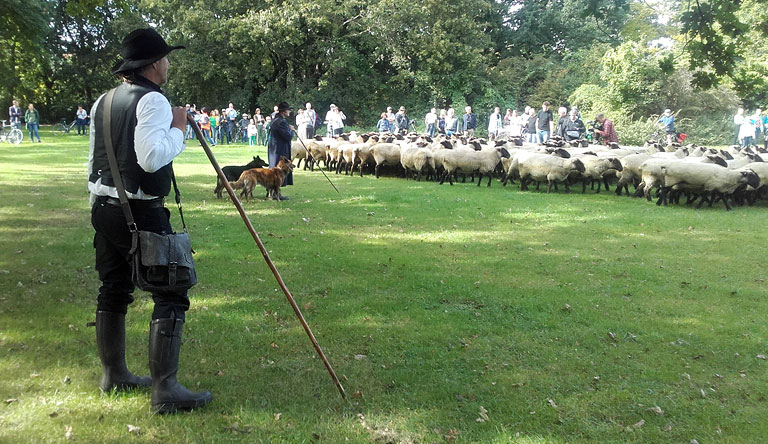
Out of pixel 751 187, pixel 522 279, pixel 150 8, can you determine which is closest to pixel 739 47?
pixel 522 279

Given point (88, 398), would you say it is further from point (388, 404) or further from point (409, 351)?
point (409, 351)

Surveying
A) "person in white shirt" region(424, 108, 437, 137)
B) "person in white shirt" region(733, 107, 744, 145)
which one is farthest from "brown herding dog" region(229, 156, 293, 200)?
"person in white shirt" region(733, 107, 744, 145)

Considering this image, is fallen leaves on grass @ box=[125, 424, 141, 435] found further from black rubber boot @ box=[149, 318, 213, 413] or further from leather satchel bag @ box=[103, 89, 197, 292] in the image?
leather satchel bag @ box=[103, 89, 197, 292]

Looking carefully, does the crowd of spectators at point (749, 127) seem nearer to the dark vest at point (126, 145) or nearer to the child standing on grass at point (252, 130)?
the child standing on grass at point (252, 130)

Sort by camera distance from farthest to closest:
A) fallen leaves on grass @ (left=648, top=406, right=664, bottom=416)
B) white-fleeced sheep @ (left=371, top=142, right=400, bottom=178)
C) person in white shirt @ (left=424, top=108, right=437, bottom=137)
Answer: person in white shirt @ (left=424, top=108, right=437, bottom=137) < white-fleeced sheep @ (left=371, top=142, right=400, bottom=178) < fallen leaves on grass @ (left=648, top=406, right=664, bottom=416)

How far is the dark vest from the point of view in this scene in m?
3.66

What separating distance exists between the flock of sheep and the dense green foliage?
1520cm

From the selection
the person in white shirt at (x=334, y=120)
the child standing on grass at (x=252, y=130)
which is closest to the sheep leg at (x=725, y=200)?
the person in white shirt at (x=334, y=120)

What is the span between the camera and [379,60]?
42312 mm

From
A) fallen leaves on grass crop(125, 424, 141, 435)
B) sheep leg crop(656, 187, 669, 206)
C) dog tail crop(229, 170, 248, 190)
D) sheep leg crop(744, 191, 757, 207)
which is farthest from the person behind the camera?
sheep leg crop(744, 191, 757, 207)

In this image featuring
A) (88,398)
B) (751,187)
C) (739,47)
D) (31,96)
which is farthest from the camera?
(31,96)

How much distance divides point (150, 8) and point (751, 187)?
36.7m

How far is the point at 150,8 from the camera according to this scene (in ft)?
128

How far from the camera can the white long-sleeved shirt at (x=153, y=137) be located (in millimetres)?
3568
